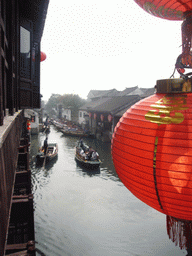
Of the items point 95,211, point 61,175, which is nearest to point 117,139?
point 95,211

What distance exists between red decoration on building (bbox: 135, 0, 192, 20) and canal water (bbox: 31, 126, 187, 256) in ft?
29.9

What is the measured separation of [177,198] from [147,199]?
0.41 meters

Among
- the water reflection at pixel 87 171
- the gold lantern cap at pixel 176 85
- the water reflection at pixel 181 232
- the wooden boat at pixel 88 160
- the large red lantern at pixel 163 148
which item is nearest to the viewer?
the large red lantern at pixel 163 148

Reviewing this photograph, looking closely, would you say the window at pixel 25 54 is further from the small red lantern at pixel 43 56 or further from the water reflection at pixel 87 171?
the water reflection at pixel 87 171

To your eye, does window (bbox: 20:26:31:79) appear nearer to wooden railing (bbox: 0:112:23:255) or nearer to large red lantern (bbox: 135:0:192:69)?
wooden railing (bbox: 0:112:23:255)

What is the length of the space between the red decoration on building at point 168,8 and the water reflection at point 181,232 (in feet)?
8.24

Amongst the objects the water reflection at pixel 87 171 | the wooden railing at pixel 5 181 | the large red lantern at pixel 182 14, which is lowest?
the water reflection at pixel 87 171

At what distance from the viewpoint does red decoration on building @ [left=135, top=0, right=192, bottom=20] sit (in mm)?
2387

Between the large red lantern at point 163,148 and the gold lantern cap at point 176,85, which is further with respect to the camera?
the gold lantern cap at point 176,85

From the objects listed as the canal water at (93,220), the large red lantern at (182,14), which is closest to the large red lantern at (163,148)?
the large red lantern at (182,14)

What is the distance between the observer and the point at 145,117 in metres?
2.41

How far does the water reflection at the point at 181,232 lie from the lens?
100 inches

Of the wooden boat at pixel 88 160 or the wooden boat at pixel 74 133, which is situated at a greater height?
the wooden boat at pixel 74 133

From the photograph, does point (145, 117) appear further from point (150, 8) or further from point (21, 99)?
point (21, 99)
